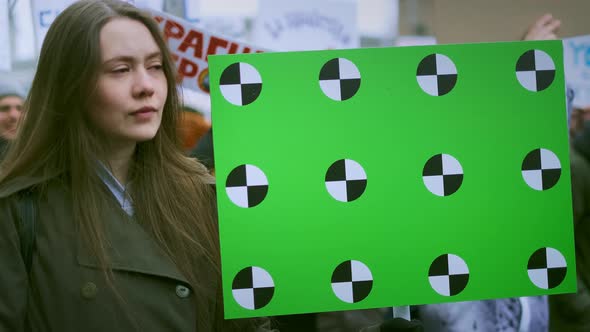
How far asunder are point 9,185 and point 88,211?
206mm

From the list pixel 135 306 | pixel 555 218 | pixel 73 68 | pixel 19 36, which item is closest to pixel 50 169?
pixel 73 68

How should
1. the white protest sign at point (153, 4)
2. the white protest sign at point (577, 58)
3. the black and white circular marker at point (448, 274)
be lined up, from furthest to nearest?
1. the white protest sign at point (577, 58)
2. the white protest sign at point (153, 4)
3. the black and white circular marker at point (448, 274)

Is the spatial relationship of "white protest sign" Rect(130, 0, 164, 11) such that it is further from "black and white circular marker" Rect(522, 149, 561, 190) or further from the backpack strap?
"black and white circular marker" Rect(522, 149, 561, 190)

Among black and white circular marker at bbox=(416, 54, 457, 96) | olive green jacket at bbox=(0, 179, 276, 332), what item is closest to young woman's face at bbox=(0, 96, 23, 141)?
olive green jacket at bbox=(0, 179, 276, 332)

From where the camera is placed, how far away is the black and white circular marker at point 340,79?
216 centimetres

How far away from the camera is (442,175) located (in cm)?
218

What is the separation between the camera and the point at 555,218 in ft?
7.26

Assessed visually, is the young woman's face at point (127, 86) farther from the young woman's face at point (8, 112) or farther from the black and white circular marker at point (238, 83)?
the young woman's face at point (8, 112)

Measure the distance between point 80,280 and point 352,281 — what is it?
0.66 meters

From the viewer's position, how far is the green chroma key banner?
7.04 ft

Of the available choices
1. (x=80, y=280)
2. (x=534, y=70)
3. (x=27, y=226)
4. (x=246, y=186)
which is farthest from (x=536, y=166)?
(x=27, y=226)

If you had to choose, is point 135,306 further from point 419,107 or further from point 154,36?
point 419,107

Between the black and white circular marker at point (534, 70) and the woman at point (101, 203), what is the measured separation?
89 centimetres

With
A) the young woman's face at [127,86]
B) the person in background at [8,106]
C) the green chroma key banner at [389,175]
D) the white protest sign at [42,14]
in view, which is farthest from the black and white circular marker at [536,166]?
the person in background at [8,106]
